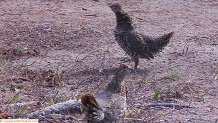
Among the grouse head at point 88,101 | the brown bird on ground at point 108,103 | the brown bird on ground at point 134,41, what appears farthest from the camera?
the brown bird on ground at point 134,41

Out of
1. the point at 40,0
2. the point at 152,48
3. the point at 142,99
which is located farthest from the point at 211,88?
the point at 40,0

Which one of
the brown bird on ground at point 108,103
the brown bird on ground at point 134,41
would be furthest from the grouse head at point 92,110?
the brown bird on ground at point 134,41

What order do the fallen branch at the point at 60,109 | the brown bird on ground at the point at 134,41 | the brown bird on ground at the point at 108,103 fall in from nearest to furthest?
the brown bird on ground at the point at 108,103 < the fallen branch at the point at 60,109 < the brown bird on ground at the point at 134,41

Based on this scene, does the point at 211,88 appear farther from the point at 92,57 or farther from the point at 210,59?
the point at 92,57

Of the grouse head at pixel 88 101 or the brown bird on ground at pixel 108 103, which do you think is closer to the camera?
the grouse head at pixel 88 101

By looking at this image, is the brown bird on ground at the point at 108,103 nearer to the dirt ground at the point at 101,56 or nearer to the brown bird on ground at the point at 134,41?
the dirt ground at the point at 101,56

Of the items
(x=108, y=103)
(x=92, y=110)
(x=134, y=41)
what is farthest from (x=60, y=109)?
(x=134, y=41)

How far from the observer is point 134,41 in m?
10.2

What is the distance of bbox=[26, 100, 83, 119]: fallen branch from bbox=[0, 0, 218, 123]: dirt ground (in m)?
0.18

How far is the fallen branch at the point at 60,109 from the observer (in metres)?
7.08

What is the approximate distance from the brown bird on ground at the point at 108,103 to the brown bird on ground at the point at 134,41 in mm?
2607

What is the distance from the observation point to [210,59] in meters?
10.6

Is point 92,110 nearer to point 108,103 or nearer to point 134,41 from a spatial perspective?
point 108,103

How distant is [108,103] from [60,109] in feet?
3.44
